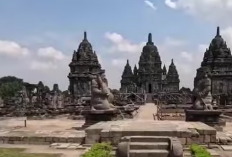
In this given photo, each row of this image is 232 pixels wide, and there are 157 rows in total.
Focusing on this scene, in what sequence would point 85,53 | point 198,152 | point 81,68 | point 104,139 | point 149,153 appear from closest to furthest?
point 149,153
point 198,152
point 104,139
point 81,68
point 85,53

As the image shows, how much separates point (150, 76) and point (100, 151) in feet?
219

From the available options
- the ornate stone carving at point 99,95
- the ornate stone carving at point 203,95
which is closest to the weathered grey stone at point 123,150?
the ornate stone carving at point 99,95

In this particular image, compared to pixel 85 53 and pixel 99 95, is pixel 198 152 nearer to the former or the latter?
pixel 99 95

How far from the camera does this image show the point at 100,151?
8.40 metres

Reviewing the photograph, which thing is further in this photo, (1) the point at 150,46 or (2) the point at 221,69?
(1) the point at 150,46

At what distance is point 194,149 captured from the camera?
28.4 feet

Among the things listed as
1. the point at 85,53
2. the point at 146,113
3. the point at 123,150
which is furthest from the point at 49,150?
the point at 85,53

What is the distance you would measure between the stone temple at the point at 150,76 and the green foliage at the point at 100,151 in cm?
6145

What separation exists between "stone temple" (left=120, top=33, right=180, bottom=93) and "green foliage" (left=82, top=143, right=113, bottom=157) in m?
61.4

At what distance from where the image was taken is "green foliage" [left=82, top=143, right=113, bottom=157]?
8.11 meters

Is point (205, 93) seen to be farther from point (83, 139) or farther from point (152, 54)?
point (152, 54)

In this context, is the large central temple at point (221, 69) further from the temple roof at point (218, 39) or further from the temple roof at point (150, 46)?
the temple roof at point (150, 46)

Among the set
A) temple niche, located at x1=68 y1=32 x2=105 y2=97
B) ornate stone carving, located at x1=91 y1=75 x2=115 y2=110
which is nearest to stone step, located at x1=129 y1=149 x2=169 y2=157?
ornate stone carving, located at x1=91 y1=75 x2=115 y2=110

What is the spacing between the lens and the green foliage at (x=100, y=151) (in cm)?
811
